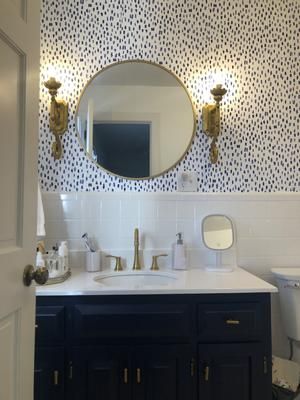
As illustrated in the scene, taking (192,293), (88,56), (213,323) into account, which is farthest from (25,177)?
(88,56)

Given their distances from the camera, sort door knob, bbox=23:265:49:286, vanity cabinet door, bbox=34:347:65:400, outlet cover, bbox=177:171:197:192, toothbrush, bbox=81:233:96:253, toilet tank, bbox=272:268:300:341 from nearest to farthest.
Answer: door knob, bbox=23:265:49:286 → vanity cabinet door, bbox=34:347:65:400 → toilet tank, bbox=272:268:300:341 → toothbrush, bbox=81:233:96:253 → outlet cover, bbox=177:171:197:192

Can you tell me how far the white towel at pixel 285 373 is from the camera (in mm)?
1734

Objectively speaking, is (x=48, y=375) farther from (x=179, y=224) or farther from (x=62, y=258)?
(x=179, y=224)

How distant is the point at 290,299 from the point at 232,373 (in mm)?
587

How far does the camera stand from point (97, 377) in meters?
1.37

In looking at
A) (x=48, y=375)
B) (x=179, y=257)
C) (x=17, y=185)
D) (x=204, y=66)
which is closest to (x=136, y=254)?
(x=179, y=257)

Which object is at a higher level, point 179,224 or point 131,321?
point 179,224

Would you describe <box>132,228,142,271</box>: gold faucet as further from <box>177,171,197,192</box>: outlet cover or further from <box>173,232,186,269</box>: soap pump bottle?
<box>177,171,197,192</box>: outlet cover

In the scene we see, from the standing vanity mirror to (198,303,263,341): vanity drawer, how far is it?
1.44ft

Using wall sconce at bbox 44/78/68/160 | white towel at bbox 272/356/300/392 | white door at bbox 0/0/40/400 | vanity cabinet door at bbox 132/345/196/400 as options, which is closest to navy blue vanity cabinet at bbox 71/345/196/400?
vanity cabinet door at bbox 132/345/196/400

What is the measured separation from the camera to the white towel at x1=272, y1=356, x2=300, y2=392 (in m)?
1.73

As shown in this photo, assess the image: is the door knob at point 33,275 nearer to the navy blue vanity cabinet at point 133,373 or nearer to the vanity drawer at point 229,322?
the navy blue vanity cabinet at point 133,373

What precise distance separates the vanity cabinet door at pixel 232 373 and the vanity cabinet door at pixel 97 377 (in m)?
0.35

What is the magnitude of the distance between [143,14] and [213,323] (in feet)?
6.10
